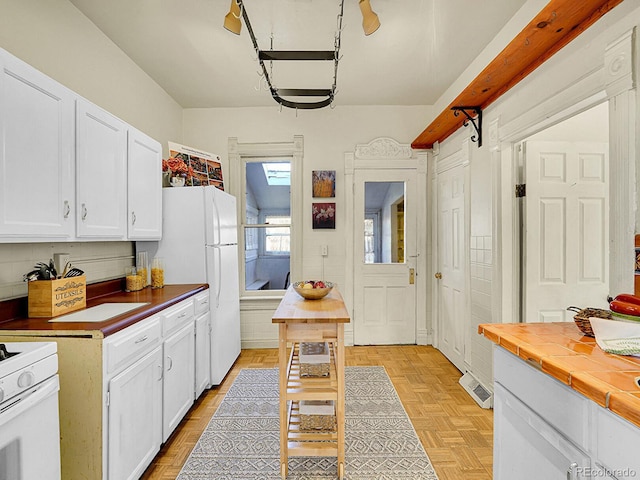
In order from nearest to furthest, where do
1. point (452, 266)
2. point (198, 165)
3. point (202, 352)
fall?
point (202, 352), point (452, 266), point (198, 165)

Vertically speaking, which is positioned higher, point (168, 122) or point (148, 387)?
point (168, 122)

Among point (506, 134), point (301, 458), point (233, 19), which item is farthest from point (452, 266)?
point (233, 19)

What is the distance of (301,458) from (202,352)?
122cm

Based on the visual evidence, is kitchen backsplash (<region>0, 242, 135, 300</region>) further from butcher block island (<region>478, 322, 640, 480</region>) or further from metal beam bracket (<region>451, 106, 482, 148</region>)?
metal beam bracket (<region>451, 106, 482, 148</region>)

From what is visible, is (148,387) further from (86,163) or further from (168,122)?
(168,122)

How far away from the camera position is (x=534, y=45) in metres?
1.90

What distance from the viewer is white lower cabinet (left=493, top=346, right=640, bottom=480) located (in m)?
0.79

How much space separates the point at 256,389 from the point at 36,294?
1.85m

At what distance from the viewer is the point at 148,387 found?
6.11ft

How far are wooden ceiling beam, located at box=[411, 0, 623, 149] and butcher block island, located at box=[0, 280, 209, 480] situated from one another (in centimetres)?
267

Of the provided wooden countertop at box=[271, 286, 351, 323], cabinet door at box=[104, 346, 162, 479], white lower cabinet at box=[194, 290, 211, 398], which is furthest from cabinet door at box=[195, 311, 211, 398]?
wooden countertop at box=[271, 286, 351, 323]

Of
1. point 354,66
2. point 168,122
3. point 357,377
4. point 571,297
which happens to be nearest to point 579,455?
point 571,297

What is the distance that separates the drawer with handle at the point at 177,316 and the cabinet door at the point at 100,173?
2.11 feet

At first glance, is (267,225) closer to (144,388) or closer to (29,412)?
(144,388)
